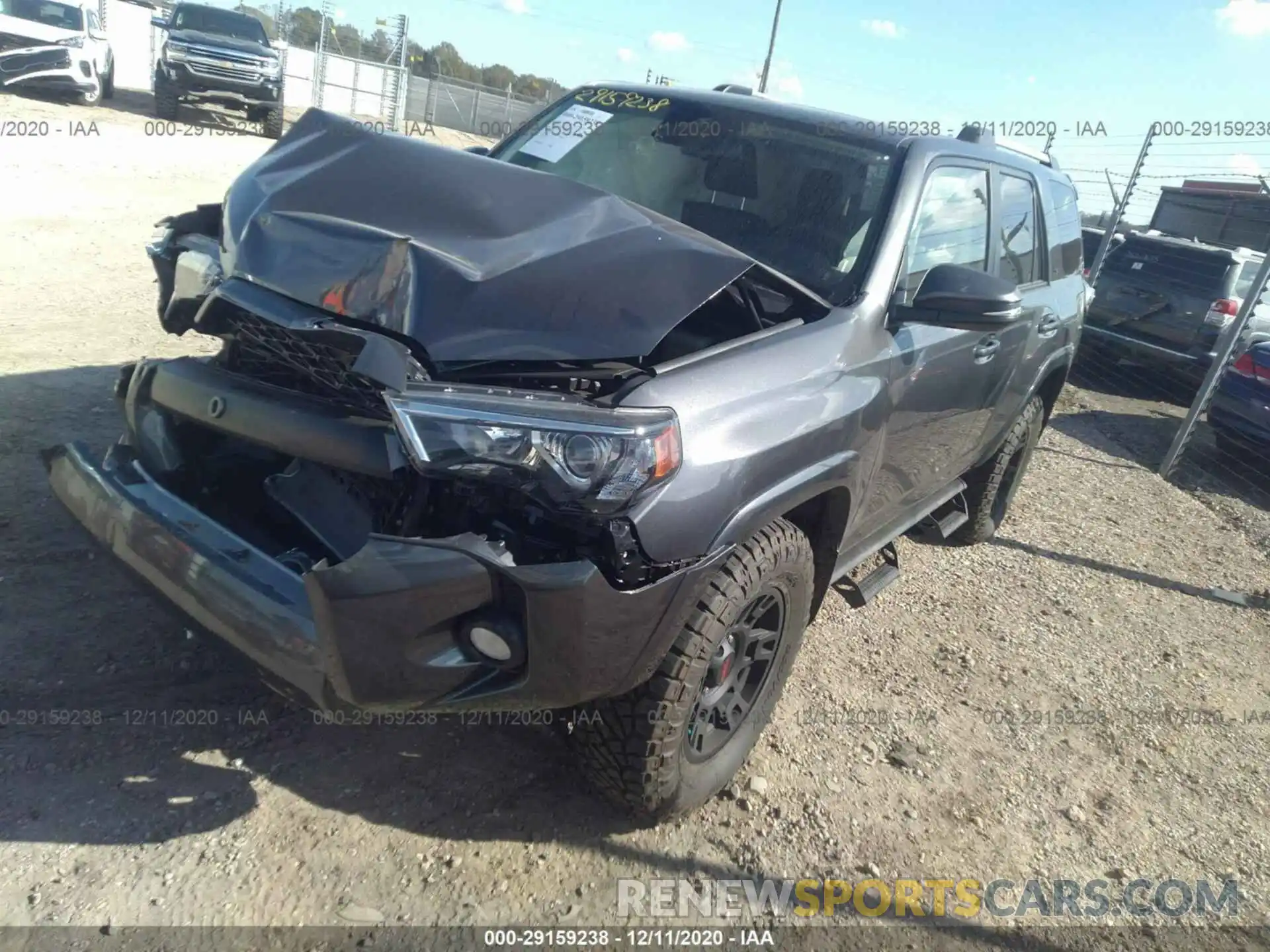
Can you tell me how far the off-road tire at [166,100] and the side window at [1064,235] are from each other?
1567 cm

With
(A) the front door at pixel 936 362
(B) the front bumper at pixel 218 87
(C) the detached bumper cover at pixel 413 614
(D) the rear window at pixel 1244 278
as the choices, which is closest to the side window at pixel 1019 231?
(A) the front door at pixel 936 362

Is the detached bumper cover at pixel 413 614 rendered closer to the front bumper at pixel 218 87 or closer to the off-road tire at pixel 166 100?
the front bumper at pixel 218 87

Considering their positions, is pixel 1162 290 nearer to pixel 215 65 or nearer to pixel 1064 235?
pixel 1064 235

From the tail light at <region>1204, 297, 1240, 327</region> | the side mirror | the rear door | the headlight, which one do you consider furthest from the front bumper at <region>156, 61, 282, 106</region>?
the headlight

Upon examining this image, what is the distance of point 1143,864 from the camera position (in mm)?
2889

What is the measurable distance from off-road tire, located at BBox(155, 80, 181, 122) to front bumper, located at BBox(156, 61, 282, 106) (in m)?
0.10

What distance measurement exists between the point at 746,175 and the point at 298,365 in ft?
5.78

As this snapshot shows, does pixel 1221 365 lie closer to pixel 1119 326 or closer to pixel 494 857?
pixel 1119 326

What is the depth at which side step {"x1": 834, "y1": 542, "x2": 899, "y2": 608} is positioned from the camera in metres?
3.37

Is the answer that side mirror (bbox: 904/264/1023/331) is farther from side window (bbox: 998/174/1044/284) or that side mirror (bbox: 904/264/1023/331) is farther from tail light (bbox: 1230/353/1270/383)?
tail light (bbox: 1230/353/1270/383)

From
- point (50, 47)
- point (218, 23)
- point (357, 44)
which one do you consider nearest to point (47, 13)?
point (50, 47)

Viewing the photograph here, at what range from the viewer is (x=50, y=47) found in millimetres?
14617

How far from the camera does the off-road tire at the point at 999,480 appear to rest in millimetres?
4789

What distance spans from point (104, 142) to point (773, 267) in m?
13.0
